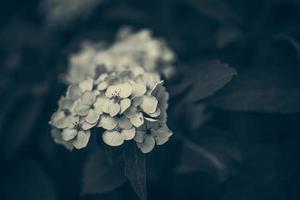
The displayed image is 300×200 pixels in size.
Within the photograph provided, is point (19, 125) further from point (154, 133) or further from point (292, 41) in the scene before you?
point (292, 41)

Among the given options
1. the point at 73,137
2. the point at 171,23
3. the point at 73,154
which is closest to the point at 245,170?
the point at 73,137

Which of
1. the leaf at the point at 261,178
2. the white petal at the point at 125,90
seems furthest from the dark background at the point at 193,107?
the white petal at the point at 125,90

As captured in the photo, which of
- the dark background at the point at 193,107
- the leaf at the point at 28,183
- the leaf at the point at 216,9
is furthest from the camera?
the leaf at the point at 216,9

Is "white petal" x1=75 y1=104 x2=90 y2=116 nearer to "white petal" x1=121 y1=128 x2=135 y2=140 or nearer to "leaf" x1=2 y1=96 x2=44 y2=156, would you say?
"white petal" x1=121 y1=128 x2=135 y2=140

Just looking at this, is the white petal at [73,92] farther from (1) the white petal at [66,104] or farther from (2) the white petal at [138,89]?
(2) the white petal at [138,89]

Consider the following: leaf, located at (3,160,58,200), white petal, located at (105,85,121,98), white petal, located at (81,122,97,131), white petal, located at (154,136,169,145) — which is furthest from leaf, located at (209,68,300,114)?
leaf, located at (3,160,58,200)

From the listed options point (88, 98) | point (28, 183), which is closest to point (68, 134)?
point (88, 98)
